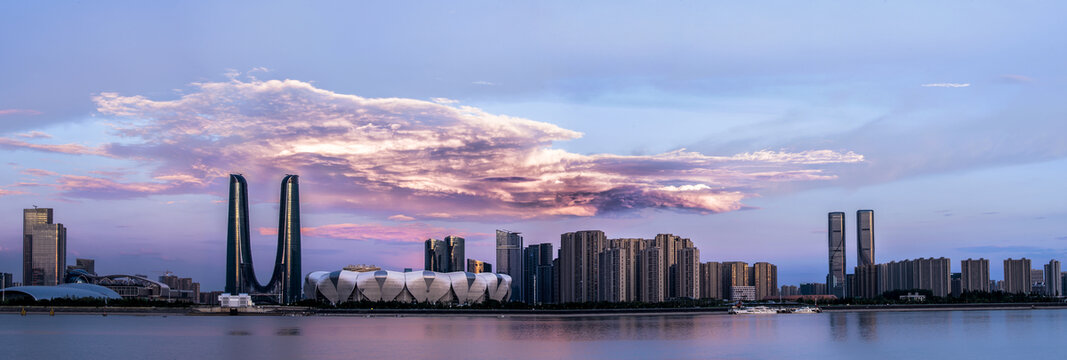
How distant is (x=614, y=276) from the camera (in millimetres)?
188000

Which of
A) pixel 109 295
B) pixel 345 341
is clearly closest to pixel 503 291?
pixel 109 295

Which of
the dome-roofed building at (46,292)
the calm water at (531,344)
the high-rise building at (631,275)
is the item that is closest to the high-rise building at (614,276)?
the high-rise building at (631,275)

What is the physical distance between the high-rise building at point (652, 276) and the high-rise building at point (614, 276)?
189 inches

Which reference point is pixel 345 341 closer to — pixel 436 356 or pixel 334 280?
pixel 436 356

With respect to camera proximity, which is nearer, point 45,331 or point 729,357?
point 729,357

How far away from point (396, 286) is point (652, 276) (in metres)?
49.5

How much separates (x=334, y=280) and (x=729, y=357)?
138432 millimetres

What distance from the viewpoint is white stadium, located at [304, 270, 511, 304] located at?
182625 mm

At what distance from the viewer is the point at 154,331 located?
275 feet

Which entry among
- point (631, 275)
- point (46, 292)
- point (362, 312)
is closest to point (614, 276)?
point (631, 275)

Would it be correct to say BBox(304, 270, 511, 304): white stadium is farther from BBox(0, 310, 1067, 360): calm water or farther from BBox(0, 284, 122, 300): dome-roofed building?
BBox(0, 310, 1067, 360): calm water

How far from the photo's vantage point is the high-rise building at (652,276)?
191250mm

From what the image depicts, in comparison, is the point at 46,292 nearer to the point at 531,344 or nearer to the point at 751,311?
the point at 751,311

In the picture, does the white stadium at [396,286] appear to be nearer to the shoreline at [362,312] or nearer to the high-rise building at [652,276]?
the shoreline at [362,312]
